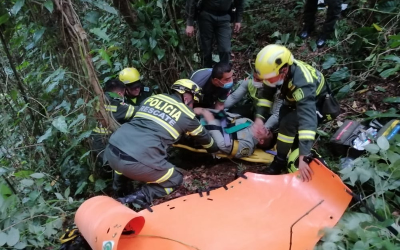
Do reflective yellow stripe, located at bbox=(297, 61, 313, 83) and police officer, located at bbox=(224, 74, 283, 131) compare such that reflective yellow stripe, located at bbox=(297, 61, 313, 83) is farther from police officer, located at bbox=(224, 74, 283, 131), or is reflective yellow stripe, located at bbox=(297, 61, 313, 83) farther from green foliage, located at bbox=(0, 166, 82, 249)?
green foliage, located at bbox=(0, 166, 82, 249)

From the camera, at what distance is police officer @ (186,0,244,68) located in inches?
179

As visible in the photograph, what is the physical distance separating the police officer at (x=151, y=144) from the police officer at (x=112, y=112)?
Answer: 204 mm

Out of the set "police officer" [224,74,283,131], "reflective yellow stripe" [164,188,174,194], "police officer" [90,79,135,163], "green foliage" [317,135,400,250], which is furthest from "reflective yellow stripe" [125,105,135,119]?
"green foliage" [317,135,400,250]

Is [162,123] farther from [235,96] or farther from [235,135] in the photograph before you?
[235,96]

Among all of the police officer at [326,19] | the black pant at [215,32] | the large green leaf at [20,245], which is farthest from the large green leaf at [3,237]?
the police officer at [326,19]

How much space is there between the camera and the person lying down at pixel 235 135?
386cm

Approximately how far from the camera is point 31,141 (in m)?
3.79

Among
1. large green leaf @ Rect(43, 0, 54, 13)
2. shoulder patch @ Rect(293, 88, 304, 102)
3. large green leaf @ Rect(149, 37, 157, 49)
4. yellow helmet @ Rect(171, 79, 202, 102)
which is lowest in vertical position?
yellow helmet @ Rect(171, 79, 202, 102)

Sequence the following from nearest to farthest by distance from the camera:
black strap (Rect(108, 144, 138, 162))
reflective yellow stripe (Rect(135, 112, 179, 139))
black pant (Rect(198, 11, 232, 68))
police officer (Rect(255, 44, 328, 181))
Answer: police officer (Rect(255, 44, 328, 181)) < black strap (Rect(108, 144, 138, 162)) < reflective yellow stripe (Rect(135, 112, 179, 139)) < black pant (Rect(198, 11, 232, 68))

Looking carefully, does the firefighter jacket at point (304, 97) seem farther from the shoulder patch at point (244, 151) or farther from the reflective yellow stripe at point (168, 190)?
the reflective yellow stripe at point (168, 190)

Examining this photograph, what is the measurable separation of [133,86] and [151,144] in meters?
1.38

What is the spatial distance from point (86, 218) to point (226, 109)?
2.47 m

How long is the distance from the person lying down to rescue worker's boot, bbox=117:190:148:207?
1012 millimetres

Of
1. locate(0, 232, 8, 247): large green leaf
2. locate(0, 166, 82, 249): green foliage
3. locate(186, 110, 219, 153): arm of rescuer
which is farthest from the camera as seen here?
locate(186, 110, 219, 153): arm of rescuer
